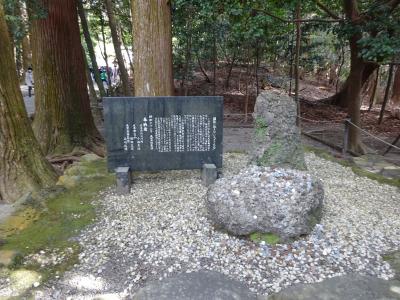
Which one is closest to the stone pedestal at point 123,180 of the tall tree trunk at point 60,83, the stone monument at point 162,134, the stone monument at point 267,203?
the stone monument at point 162,134

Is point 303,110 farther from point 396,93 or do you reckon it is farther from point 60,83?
point 60,83

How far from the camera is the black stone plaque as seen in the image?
4.18m

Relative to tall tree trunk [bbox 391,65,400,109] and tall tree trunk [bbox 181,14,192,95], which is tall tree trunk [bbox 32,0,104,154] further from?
tall tree trunk [bbox 391,65,400,109]

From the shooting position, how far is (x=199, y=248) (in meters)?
3.07

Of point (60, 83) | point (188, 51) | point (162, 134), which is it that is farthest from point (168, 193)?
point (188, 51)

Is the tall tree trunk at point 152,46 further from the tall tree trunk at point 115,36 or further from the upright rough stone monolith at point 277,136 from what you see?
the tall tree trunk at point 115,36

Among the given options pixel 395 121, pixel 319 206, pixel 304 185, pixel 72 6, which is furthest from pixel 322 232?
pixel 395 121

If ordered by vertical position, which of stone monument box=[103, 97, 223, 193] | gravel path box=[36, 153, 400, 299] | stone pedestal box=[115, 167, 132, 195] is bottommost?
gravel path box=[36, 153, 400, 299]

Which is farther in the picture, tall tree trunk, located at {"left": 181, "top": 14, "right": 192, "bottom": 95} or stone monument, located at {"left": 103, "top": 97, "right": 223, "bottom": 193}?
tall tree trunk, located at {"left": 181, "top": 14, "right": 192, "bottom": 95}

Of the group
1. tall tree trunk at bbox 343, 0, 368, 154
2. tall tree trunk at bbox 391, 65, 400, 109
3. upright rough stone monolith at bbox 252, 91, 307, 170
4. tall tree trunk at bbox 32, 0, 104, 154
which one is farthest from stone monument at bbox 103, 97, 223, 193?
tall tree trunk at bbox 391, 65, 400, 109

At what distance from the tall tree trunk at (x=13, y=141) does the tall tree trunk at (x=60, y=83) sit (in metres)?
2.03

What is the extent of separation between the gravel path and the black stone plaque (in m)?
0.49

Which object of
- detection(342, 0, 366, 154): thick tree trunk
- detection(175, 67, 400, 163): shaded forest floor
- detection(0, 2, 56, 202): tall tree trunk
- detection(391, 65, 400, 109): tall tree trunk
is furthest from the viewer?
detection(391, 65, 400, 109): tall tree trunk

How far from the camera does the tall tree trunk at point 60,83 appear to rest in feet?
19.4
